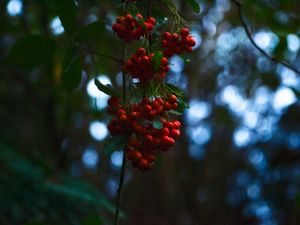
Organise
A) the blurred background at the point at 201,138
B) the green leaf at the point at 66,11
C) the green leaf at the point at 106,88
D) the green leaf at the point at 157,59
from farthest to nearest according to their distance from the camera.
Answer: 1. the blurred background at the point at 201,138
2. the green leaf at the point at 66,11
3. the green leaf at the point at 106,88
4. the green leaf at the point at 157,59

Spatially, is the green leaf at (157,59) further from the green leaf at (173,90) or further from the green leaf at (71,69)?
the green leaf at (71,69)

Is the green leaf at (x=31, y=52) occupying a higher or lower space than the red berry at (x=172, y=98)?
higher

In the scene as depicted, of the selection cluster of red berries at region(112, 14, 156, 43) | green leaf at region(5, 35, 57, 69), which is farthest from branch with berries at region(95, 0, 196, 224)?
green leaf at region(5, 35, 57, 69)

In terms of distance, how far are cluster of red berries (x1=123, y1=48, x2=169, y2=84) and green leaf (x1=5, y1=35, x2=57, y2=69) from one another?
0.34 meters

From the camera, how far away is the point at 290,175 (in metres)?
4.40

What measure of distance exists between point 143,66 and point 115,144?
18 cm

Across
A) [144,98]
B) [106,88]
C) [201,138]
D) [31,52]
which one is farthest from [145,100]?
[201,138]

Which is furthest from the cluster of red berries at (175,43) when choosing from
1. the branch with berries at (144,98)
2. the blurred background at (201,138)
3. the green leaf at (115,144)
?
the blurred background at (201,138)

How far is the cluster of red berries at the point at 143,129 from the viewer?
107cm

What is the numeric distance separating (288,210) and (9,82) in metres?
2.50

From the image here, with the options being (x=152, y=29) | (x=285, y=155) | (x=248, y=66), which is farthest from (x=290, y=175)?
(x=152, y=29)

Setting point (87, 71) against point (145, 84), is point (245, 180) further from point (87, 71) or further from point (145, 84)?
point (145, 84)

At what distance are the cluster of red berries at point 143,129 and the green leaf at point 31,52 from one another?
0.34m

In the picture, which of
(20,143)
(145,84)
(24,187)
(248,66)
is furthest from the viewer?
(248,66)
